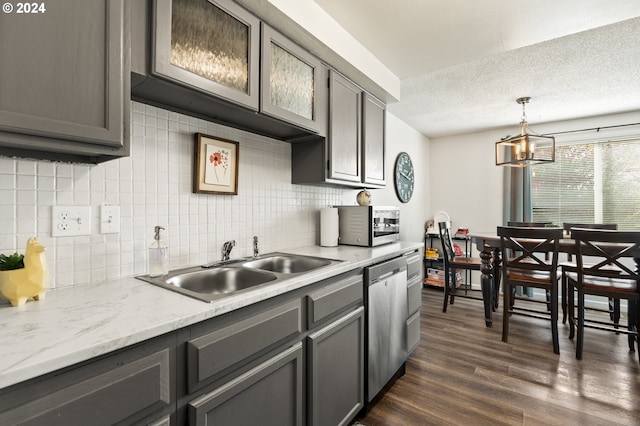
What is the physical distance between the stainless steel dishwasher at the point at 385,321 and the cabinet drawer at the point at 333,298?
0.13 m

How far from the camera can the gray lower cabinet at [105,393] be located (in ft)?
1.93

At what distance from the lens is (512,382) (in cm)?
211

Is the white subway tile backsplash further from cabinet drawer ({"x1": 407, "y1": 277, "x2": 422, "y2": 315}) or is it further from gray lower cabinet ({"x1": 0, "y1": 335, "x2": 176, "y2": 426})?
cabinet drawer ({"x1": 407, "y1": 277, "x2": 422, "y2": 315})

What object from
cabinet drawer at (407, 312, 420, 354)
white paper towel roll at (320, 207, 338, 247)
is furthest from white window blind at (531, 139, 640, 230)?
white paper towel roll at (320, 207, 338, 247)

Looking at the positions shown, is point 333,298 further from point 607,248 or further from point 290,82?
point 607,248

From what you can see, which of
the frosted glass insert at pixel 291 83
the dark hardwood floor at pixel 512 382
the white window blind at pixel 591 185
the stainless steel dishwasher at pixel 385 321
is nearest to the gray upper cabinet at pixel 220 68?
the frosted glass insert at pixel 291 83

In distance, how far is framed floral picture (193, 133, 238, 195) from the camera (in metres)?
1.56

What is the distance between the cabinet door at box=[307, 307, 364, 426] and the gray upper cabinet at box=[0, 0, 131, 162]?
3.66 feet

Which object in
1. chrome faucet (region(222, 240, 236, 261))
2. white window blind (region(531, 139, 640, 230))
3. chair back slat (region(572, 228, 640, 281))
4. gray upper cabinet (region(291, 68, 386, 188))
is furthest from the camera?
white window blind (region(531, 139, 640, 230))

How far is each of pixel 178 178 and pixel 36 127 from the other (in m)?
0.69

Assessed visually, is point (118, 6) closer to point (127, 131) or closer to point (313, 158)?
point (127, 131)

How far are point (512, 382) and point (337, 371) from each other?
146cm

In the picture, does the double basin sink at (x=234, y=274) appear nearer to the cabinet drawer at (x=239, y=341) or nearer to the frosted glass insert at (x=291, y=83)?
the cabinet drawer at (x=239, y=341)

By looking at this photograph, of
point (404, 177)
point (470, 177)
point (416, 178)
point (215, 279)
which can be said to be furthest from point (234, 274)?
point (470, 177)
